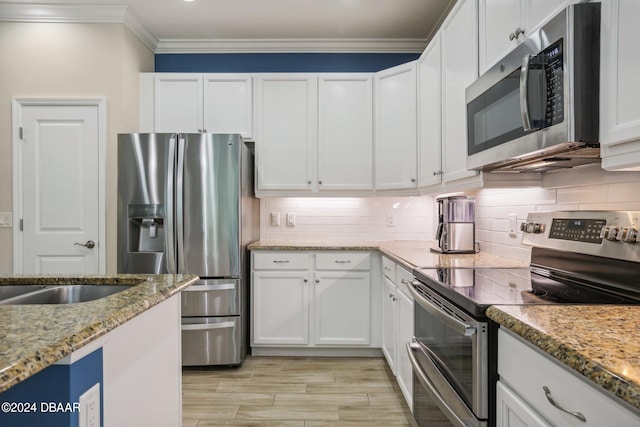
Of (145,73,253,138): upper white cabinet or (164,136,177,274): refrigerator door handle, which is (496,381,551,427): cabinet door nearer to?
(164,136,177,274): refrigerator door handle

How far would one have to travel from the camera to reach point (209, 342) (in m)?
3.00

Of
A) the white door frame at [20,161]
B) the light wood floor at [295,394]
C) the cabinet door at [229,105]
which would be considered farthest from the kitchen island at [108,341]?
the cabinet door at [229,105]

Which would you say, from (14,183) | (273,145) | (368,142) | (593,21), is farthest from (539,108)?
(14,183)

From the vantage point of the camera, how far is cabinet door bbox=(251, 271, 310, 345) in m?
3.22

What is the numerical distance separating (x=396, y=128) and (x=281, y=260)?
142 cm

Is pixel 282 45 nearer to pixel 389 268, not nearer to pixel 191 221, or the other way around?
pixel 191 221

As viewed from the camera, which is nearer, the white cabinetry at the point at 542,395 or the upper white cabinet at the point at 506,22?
the white cabinetry at the point at 542,395

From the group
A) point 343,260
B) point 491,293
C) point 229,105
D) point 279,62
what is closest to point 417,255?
point 343,260

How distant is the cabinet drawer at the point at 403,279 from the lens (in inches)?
89.4

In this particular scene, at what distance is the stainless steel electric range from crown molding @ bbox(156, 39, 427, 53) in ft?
7.92

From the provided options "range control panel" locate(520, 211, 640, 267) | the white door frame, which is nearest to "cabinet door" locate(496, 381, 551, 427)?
"range control panel" locate(520, 211, 640, 267)

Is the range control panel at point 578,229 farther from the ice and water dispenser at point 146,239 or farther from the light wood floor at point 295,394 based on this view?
the ice and water dispenser at point 146,239

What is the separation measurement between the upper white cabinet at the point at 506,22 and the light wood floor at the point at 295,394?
1961 millimetres

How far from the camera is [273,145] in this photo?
3.45 meters
